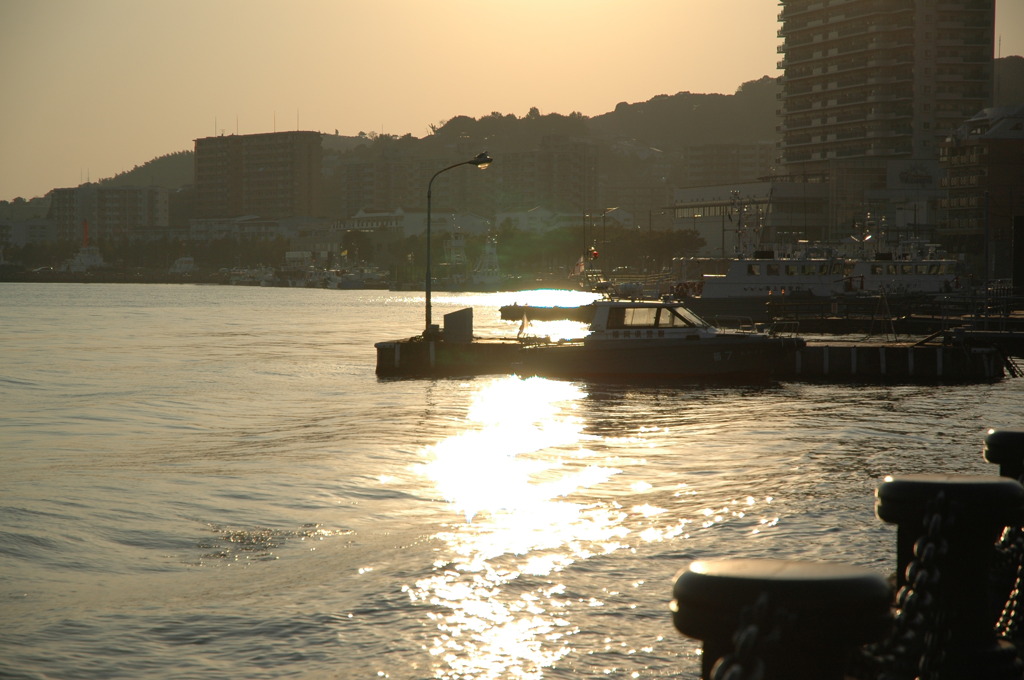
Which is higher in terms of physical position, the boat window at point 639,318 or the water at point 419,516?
the boat window at point 639,318

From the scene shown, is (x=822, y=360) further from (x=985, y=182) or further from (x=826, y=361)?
(x=985, y=182)

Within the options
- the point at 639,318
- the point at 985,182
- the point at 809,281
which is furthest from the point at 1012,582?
the point at 985,182

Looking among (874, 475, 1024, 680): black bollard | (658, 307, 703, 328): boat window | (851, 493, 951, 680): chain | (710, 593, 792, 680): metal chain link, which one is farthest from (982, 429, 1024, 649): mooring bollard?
(658, 307, 703, 328): boat window

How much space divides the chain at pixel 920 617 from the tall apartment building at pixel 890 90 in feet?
483

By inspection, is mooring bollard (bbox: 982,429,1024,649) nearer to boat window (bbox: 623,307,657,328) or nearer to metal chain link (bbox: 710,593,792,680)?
metal chain link (bbox: 710,593,792,680)

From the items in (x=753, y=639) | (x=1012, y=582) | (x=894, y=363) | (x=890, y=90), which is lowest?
(x=894, y=363)

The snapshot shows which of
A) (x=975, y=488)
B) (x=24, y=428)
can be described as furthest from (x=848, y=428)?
(x=975, y=488)

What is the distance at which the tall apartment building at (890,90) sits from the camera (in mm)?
149750

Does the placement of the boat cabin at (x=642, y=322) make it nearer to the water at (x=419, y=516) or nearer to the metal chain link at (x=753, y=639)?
the water at (x=419, y=516)

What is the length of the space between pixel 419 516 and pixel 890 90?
15495 centimetres

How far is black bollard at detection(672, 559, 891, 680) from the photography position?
2914 mm

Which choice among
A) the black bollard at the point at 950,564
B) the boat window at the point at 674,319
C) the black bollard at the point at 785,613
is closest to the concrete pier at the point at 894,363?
the boat window at the point at 674,319

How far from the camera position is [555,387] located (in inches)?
1535

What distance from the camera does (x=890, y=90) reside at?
510ft
